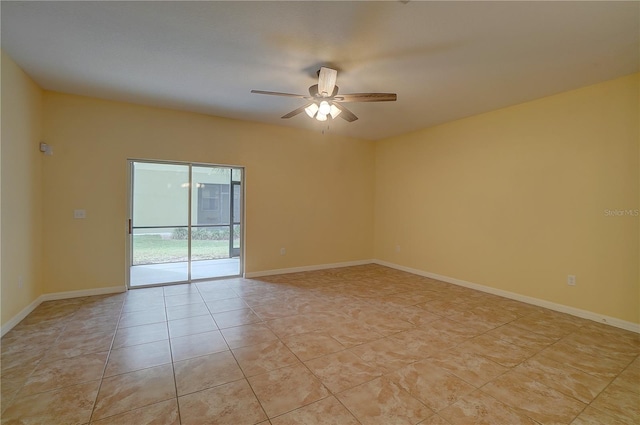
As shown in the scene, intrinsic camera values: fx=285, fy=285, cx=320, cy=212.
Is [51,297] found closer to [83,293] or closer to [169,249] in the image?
[83,293]

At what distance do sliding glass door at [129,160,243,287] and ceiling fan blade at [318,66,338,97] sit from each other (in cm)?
272

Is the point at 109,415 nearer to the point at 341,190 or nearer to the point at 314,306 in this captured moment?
the point at 314,306

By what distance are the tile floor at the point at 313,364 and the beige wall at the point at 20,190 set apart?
1.41 feet

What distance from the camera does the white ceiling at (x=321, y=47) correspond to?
85.0 inches

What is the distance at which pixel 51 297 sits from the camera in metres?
3.81

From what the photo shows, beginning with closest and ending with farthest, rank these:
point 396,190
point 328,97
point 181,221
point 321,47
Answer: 1. point 321,47
2. point 328,97
3. point 181,221
4. point 396,190

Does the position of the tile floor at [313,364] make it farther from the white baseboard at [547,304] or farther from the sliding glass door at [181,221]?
the sliding glass door at [181,221]

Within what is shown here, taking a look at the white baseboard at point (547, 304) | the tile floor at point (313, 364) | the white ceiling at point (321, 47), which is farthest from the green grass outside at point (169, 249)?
the white baseboard at point (547, 304)

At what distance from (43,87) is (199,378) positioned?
Answer: 13.6 ft

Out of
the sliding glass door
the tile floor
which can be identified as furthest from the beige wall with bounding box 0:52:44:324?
the sliding glass door

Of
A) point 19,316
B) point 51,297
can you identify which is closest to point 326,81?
point 19,316

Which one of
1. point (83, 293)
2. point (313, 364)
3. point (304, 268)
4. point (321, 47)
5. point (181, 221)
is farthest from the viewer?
point (304, 268)

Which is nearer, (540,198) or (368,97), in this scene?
(368,97)

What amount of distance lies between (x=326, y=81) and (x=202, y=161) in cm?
278
